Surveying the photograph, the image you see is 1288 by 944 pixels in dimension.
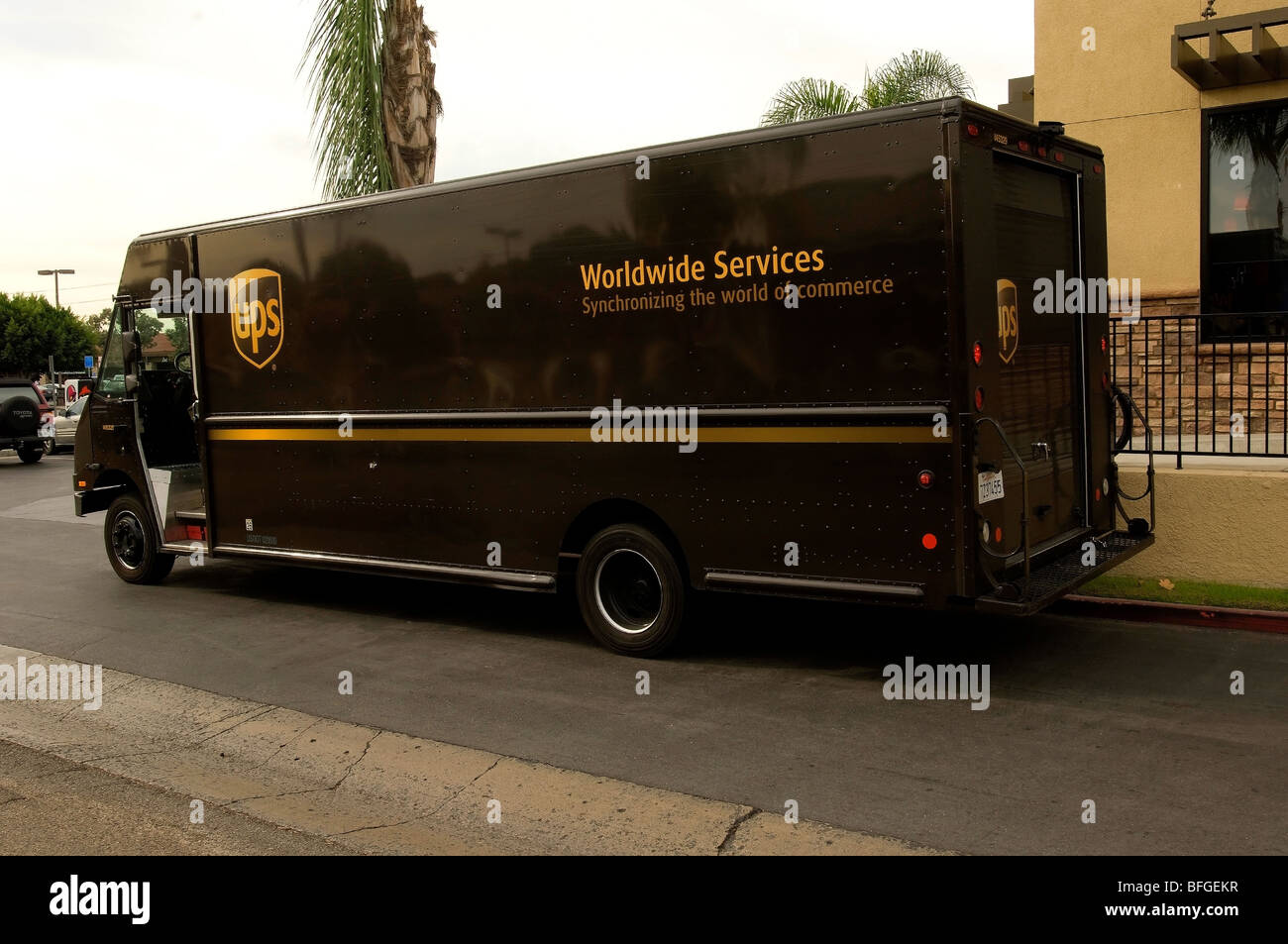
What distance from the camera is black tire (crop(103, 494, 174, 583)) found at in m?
10.6

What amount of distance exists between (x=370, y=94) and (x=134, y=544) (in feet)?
19.7

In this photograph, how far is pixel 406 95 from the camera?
13.9 metres

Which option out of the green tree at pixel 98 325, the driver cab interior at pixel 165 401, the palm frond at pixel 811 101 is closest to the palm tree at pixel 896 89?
the palm frond at pixel 811 101

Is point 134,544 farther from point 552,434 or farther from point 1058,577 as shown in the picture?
point 1058,577

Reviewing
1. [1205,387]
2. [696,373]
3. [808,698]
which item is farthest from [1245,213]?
[808,698]

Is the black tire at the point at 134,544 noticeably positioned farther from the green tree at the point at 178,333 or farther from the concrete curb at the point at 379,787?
the concrete curb at the point at 379,787

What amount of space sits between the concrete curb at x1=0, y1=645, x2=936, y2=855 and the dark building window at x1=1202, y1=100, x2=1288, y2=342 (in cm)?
973

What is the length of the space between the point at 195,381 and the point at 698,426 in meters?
5.02

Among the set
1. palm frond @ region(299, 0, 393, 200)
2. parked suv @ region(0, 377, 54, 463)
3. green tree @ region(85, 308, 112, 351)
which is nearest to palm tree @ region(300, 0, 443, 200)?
palm frond @ region(299, 0, 393, 200)

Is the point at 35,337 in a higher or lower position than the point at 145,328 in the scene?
higher

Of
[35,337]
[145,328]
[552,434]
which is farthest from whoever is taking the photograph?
[35,337]

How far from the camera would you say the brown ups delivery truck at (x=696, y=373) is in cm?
618
